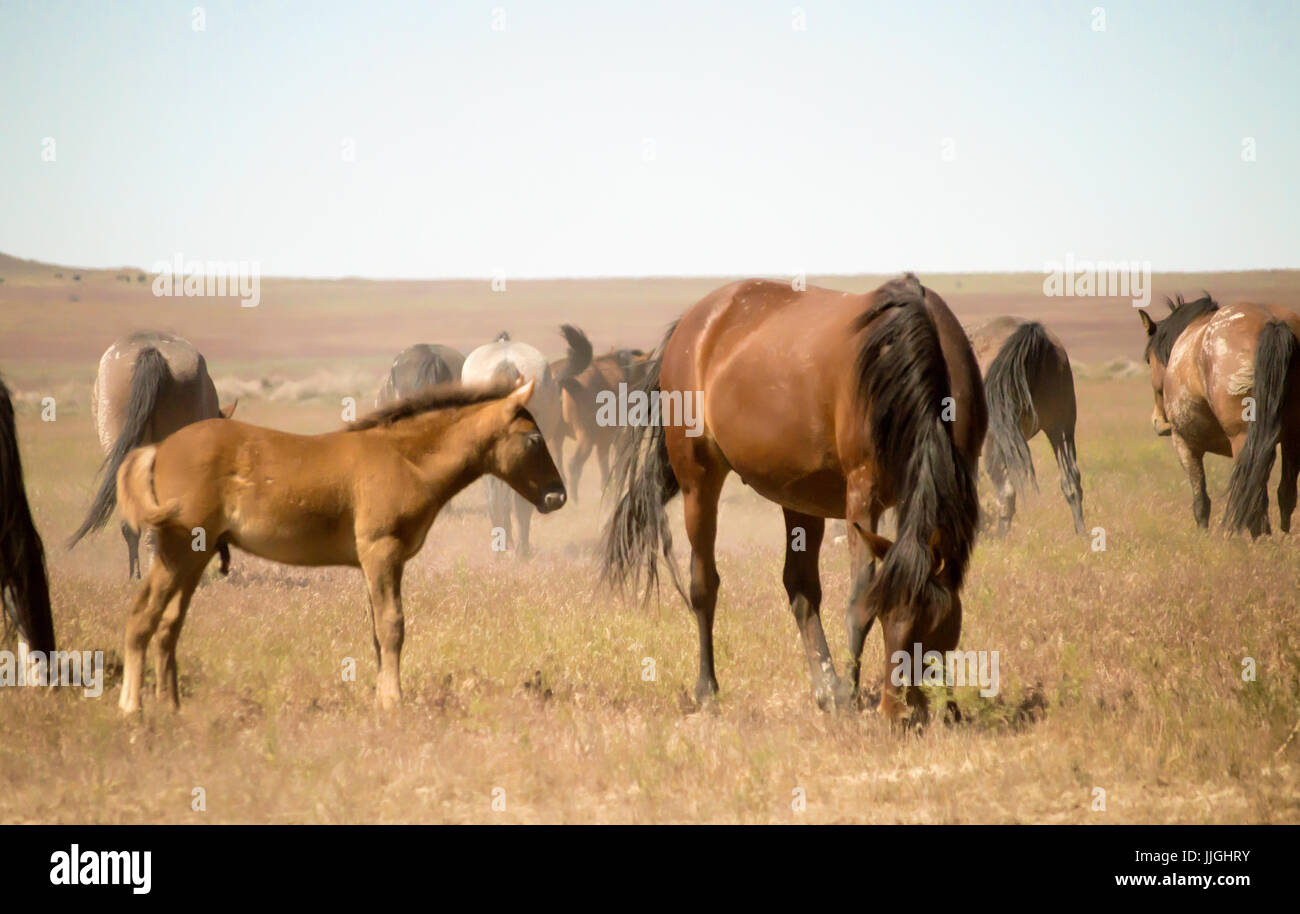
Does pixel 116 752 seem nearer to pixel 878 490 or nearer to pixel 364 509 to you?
pixel 364 509

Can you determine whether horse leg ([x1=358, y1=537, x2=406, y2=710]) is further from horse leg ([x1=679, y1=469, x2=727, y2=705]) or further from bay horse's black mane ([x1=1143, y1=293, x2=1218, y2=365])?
bay horse's black mane ([x1=1143, y1=293, x2=1218, y2=365])

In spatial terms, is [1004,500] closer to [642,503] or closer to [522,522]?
[522,522]

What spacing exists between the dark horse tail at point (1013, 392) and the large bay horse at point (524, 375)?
5.32 metres

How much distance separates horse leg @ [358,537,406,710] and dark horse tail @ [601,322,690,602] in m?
1.99

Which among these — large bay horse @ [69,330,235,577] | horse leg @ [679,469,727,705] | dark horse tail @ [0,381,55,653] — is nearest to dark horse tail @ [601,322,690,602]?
horse leg @ [679,469,727,705]

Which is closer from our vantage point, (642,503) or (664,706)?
(664,706)

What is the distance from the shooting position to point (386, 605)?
5.98m

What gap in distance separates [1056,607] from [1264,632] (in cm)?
148

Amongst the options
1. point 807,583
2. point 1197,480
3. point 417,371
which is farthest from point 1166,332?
point 417,371

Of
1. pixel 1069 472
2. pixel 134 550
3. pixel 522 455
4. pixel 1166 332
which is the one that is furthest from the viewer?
pixel 1166 332

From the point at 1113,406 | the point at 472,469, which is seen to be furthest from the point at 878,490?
the point at 1113,406

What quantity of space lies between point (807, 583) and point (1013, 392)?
259 inches

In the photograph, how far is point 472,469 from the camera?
6.31 metres

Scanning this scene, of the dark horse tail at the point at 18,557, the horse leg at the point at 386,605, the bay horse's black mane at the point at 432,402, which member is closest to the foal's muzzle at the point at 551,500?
the bay horse's black mane at the point at 432,402
